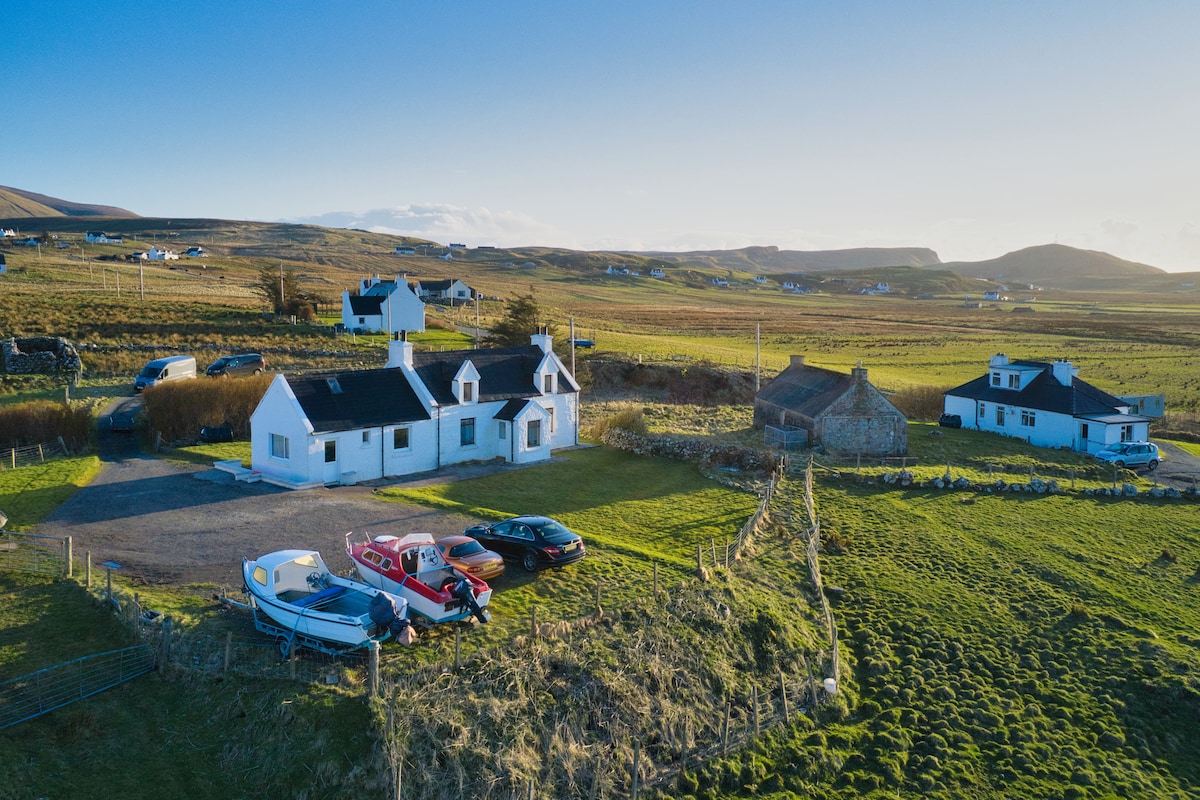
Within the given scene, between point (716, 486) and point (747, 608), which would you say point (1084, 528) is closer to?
→ point (716, 486)

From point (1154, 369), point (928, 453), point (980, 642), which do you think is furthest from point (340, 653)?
point (1154, 369)

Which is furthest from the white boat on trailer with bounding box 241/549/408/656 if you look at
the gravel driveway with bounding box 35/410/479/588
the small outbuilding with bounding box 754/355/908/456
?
the small outbuilding with bounding box 754/355/908/456

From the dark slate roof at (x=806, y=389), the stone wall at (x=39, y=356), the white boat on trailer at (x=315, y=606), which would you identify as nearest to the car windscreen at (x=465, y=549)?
the white boat on trailer at (x=315, y=606)

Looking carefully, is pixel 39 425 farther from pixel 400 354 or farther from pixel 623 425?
pixel 623 425

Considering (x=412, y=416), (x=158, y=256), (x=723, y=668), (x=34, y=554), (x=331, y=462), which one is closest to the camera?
(x=723, y=668)

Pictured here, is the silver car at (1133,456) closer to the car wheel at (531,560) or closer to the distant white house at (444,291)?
the car wheel at (531,560)

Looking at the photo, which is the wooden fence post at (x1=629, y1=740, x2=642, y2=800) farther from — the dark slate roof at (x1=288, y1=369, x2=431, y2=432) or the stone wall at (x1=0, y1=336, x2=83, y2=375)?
the stone wall at (x1=0, y1=336, x2=83, y2=375)

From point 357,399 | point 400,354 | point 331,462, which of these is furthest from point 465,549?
point 400,354

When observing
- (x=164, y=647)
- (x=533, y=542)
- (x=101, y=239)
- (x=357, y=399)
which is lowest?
(x=164, y=647)
